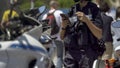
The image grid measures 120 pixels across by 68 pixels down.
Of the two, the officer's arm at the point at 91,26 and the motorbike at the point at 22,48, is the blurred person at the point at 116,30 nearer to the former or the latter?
the officer's arm at the point at 91,26

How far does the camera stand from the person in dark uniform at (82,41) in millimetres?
5812

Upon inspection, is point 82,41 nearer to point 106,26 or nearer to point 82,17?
point 82,17

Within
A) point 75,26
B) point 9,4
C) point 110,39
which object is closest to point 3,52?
point 9,4

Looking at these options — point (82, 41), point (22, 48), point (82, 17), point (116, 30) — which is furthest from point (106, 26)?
point (22, 48)

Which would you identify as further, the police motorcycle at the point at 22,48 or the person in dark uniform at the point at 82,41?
the person in dark uniform at the point at 82,41

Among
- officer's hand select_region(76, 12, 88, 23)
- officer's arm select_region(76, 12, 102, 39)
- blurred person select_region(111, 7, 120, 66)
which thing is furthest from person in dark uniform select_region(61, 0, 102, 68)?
blurred person select_region(111, 7, 120, 66)

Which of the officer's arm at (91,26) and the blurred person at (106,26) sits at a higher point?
the officer's arm at (91,26)

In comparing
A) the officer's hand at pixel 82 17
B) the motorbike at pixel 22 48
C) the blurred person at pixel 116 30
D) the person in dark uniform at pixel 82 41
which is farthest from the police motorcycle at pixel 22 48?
the blurred person at pixel 116 30

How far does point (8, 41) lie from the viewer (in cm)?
450

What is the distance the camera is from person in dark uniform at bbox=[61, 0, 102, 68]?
5.81 metres

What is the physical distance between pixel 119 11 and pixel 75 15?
2.54 m

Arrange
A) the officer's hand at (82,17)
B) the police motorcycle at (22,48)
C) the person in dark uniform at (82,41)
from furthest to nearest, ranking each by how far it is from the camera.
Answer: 1. the person in dark uniform at (82,41)
2. the officer's hand at (82,17)
3. the police motorcycle at (22,48)

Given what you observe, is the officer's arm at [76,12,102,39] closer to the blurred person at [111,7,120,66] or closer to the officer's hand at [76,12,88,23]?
the officer's hand at [76,12,88,23]

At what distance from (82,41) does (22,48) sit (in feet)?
4.68
